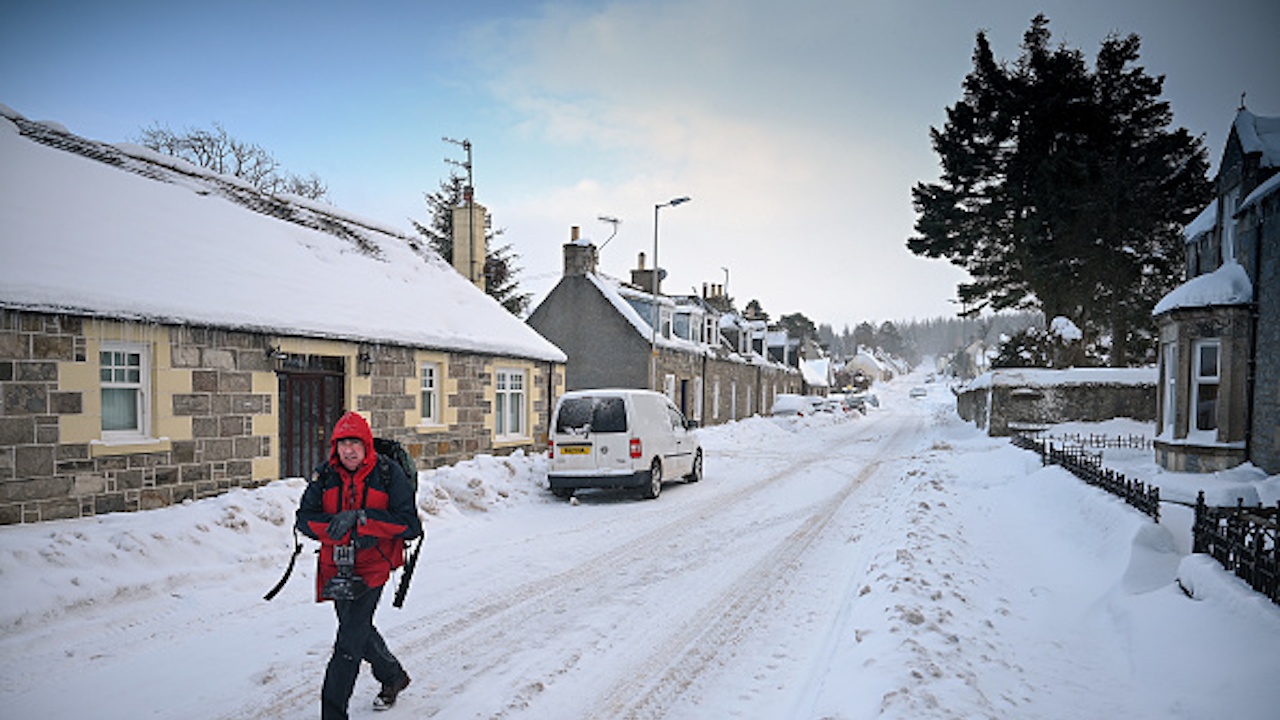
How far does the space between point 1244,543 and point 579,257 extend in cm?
2633

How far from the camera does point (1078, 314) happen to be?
103 feet

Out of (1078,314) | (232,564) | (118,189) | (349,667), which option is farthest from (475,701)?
(1078,314)

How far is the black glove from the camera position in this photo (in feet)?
13.1

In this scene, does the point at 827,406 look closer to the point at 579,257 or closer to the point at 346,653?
the point at 579,257

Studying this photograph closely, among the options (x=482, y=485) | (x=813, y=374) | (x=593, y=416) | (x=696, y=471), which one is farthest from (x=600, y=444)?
(x=813, y=374)

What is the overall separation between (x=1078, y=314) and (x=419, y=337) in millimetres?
30545

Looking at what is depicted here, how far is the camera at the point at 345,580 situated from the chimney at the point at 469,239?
17.0 metres

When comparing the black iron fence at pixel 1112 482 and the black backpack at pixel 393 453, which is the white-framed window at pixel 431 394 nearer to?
the black backpack at pixel 393 453

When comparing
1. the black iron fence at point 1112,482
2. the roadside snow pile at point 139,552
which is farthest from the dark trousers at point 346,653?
the black iron fence at point 1112,482

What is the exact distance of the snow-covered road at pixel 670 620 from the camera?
14.5 ft

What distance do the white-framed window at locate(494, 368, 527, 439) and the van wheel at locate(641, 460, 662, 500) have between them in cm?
420

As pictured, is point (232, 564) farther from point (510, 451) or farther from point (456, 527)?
point (510, 451)

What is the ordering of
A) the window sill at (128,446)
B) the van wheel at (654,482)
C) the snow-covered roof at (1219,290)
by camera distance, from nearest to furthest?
the window sill at (128,446) < the van wheel at (654,482) < the snow-covered roof at (1219,290)

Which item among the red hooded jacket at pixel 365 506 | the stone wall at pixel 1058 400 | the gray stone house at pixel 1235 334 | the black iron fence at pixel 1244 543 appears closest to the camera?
the red hooded jacket at pixel 365 506
